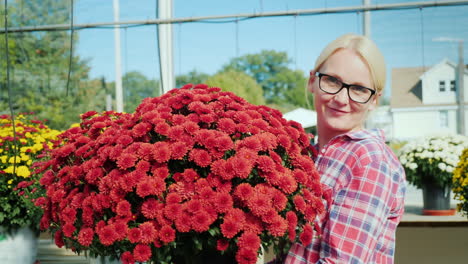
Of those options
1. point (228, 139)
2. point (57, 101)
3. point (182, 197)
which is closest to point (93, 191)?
point (182, 197)

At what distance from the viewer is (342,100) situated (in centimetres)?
117

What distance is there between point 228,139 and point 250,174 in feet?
0.32

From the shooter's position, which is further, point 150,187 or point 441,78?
point 441,78

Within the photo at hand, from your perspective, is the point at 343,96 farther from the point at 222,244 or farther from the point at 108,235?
the point at 108,235

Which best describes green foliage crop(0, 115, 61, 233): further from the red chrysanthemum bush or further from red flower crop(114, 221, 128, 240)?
red flower crop(114, 221, 128, 240)

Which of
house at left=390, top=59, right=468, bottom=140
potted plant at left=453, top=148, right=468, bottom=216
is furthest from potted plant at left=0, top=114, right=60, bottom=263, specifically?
house at left=390, top=59, right=468, bottom=140

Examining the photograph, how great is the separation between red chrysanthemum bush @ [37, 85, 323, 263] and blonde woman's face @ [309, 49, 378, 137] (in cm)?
10

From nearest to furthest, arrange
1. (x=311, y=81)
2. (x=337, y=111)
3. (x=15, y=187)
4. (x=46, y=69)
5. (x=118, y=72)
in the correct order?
(x=337, y=111), (x=311, y=81), (x=15, y=187), (x=118, y=72), (x=46, y=69)

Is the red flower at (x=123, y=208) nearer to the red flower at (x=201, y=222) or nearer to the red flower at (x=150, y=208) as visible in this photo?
the red flower at (x=150, y=208)

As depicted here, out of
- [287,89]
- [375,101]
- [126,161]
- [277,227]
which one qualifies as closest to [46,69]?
[287,89]

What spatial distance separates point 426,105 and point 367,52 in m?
6.33

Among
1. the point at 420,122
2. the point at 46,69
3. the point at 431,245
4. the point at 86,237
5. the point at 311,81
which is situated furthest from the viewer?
the point at 46,69

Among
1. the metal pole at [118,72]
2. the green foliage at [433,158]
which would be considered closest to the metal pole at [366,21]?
the green foliage at [433,158]

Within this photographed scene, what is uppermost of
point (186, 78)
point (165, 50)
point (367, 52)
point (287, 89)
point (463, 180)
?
point (287, 89)
